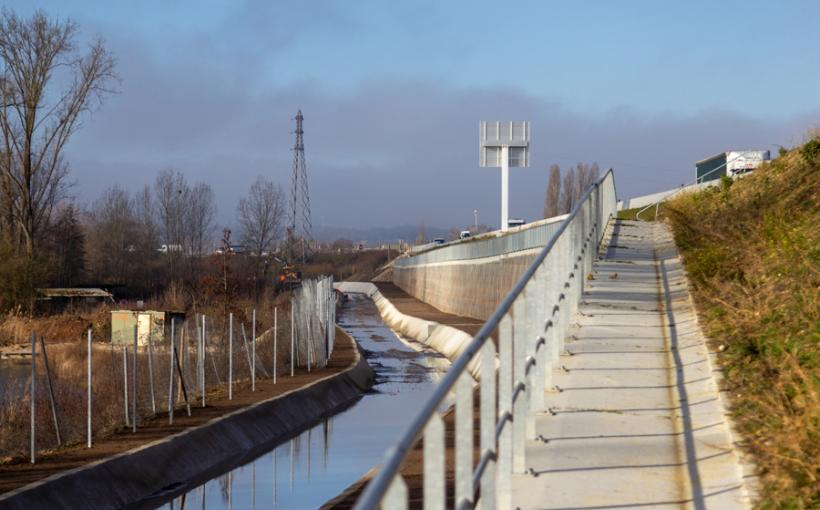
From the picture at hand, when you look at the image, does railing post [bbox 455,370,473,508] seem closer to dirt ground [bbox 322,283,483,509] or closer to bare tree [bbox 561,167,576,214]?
dirt ground [bbox 322,283,483,509]

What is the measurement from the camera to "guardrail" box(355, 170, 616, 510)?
4.27 metres

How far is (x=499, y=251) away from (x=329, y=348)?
1074 centimetres

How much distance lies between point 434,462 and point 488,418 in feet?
7.53

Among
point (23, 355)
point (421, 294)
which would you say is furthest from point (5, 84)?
point (421, 294)

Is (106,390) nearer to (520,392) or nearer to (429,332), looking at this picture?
(520,392)

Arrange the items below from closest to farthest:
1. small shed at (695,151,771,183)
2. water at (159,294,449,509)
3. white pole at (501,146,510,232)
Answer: water at (159,294,449,509) → small shed at (695,151,771,183) → white pole at (501,146,510,232)

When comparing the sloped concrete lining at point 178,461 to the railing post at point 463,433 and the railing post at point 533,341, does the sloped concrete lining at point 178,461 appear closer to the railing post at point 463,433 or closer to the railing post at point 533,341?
the railing post at point 533,341

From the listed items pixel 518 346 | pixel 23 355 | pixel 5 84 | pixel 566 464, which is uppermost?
pixel 5 84

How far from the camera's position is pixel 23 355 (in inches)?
2341

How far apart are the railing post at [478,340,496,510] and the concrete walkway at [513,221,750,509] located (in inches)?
47.9

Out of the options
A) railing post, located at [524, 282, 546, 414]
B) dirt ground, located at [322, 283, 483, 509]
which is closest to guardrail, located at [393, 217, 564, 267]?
dirt ground, located at [322, 283, 483, 509]

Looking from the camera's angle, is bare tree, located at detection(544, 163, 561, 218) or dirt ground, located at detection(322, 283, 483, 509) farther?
bare tree, located at detection(544, 163, 561, 218)

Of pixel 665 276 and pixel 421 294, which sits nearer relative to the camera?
pixel 665 276

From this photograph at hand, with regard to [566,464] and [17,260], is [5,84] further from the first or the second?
[566,464]
